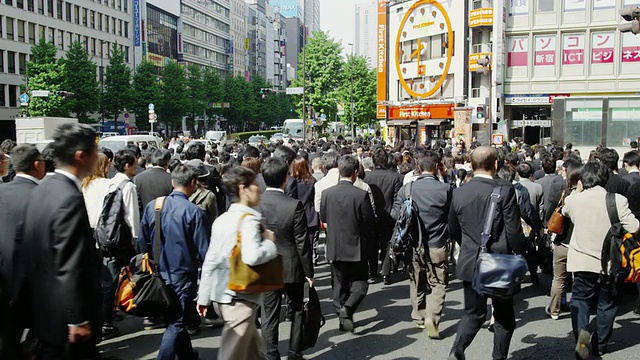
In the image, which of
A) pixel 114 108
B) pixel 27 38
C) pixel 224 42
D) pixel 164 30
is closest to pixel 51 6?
pixel 27 38

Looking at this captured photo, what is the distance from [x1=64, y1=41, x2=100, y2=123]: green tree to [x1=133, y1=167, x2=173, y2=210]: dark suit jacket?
46574 millimetres

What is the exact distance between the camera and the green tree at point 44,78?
153ft

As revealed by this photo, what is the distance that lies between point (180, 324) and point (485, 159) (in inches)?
113

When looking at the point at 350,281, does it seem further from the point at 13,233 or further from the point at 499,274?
the point at 13,233

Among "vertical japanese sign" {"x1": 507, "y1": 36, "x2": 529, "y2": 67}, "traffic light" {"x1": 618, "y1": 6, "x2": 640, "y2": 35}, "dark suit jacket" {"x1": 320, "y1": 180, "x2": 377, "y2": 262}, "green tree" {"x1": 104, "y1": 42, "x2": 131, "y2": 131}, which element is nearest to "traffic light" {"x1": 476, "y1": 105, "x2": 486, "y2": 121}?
"vertical japanese sign" {"x1": 507, "y1": 36, "x2": 529, "y2": 67}

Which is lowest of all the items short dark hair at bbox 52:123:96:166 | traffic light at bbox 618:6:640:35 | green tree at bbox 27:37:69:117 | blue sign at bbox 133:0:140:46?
short dark hair at bbox 52:123:96:166

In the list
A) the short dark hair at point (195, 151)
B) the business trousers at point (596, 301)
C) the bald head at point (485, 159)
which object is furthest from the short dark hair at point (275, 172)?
the short dark hair at point (195, 151)

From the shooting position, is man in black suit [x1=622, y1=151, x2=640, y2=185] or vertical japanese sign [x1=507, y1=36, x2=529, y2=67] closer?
man in black suit [x1=622, y1=151, x2=640, y2=185]

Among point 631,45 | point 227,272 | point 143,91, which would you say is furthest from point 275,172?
point 143,91

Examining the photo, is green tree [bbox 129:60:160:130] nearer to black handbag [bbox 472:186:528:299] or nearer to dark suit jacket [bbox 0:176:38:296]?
dark suit jacket [bbox 0:176:38:296]

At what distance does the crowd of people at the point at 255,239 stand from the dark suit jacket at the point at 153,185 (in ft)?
0.05

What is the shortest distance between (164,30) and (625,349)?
84.6 meters

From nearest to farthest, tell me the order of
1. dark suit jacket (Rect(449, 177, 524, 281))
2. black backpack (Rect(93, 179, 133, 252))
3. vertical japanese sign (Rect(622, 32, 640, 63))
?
dark suit jacket (Rect(449, 177, 524, 281))
black backpack (Rect(93, 179, 133, 252))
vertical japanese sign (Rect(622, 32, 640, 63))

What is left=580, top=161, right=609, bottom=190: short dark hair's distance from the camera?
5512mm
